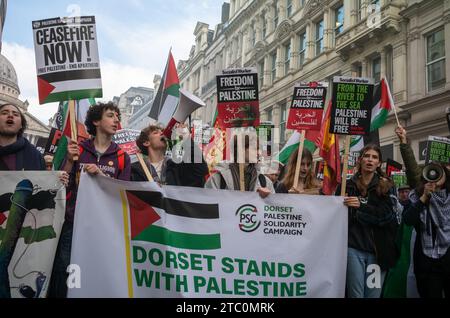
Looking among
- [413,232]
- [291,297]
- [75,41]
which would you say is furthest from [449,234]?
[75,41]

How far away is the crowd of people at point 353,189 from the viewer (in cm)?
395

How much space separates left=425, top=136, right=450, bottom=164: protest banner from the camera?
6445mm

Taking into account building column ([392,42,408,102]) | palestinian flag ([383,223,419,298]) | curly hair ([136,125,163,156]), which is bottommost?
palestinian flag ([383,223,419,298])

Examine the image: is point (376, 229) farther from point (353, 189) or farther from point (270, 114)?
point (270, 114)

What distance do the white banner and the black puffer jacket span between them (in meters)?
0.14

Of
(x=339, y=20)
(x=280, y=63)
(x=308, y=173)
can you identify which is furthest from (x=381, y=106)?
(x=280, y=63)

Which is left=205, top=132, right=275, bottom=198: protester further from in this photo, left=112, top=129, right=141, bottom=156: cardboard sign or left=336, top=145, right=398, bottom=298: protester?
left=112, top=129, right=141, bottom=156: cardboard sign

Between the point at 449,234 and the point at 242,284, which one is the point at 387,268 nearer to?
the point at 449,234

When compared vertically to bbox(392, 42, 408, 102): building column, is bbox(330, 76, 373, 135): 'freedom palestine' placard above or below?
below

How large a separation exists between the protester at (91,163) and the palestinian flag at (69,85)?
234 millimetres

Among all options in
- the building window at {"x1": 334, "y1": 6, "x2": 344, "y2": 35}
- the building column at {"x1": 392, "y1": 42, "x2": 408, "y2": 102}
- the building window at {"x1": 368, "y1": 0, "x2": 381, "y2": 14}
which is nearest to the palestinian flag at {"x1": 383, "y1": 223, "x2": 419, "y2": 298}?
the building column at {"x1": 392, "y1": 42, "x2": 408, "y2": 102}

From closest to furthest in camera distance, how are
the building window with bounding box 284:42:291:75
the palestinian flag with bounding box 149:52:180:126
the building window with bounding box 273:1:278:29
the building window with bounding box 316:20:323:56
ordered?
the palestinian flag with bounding box 149:52:180:126
the building window with bounding box 316:20:323:56
the building window with bounding box 284:42:291:75
the building window with bounding box 273:1:278:29

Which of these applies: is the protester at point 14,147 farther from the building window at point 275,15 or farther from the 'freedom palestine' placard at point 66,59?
the building window at point 275,15

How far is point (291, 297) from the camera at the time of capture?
3.83 metres
